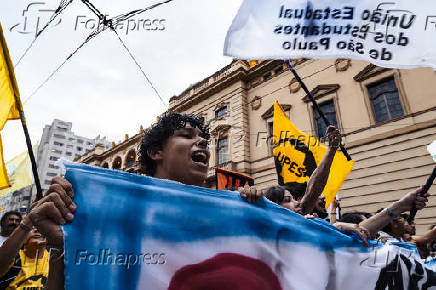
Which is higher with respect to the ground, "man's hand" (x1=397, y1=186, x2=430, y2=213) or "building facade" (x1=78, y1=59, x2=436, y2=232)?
"building facade" (x1=78, y1=59, x2=436, y2=232)

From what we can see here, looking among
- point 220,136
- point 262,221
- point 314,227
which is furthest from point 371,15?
point 220,136

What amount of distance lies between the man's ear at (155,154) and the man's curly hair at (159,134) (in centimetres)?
2

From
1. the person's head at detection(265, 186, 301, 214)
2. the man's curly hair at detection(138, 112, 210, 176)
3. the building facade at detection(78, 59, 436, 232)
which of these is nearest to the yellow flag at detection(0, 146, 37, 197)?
the building facade at detection(78, 59, 436, 232)

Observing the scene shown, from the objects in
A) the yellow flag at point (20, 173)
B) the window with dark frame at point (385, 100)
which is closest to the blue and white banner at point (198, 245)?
the yellow flag at point (20, 173)

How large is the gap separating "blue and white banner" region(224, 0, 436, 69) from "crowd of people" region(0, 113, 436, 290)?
941 mm

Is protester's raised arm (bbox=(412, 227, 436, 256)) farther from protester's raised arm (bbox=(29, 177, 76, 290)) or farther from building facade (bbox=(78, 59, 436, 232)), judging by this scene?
building facade (bbox=(78, 59, 436, 232))

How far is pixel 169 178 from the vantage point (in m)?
1.74

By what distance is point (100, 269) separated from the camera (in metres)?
1.13

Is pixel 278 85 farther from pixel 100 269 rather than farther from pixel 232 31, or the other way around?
pixel 100 269

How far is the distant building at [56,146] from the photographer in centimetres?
7306

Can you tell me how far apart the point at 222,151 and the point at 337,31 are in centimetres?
1423

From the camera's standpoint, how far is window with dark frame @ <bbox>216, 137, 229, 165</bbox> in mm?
16239

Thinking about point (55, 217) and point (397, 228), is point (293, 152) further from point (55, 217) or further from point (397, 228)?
point (55, 217)

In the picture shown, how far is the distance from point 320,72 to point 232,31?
11614 mm
